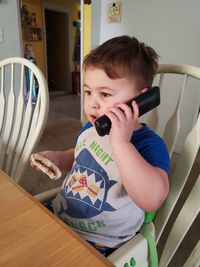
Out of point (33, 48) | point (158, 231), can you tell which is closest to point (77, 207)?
point (158, 231)

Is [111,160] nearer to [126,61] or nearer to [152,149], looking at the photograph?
[152,149]

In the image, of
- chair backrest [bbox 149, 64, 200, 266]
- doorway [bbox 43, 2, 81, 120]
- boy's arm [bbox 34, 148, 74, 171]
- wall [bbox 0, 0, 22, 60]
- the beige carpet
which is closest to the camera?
chair backrest [bbox 149, 64, 200, 266]

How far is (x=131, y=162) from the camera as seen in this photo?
47 cm

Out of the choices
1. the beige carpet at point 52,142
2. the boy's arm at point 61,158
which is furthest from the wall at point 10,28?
the boy's arm at point 61,158

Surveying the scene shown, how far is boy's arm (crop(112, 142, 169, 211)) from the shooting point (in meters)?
0.47

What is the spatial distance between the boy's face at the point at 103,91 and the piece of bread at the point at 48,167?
170 millimetres

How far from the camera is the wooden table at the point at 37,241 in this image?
0.31m

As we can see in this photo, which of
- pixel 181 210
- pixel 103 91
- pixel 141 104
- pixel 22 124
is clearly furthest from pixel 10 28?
pixel 181 210

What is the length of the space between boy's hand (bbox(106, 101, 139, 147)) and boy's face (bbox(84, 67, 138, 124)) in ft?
0.26

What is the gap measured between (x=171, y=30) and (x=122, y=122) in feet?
6.77

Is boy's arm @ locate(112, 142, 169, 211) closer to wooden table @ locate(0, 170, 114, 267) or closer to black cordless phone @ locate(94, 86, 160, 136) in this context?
black cordless phone @ locate(94, 86, 160, 136)

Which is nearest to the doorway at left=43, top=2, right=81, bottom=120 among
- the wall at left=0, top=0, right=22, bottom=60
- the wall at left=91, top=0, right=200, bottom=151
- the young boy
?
the wall at left=91, top=0, right=200, bottom=151

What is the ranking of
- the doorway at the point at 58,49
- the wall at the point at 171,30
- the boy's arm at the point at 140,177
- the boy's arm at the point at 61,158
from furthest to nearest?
the doorway at the point at 58,49, the wall at the point at 171,30, the boy's arm at the point at 61,158, the boy's arm at the point at 140,177

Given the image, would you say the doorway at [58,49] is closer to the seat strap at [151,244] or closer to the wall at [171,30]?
the wall at [171,30]
